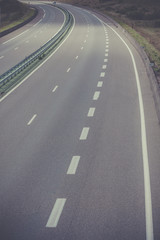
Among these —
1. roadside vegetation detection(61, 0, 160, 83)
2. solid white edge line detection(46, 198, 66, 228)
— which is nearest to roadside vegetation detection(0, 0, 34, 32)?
roadside vegetation detection(61, 0, 160, 83)

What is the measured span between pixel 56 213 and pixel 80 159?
3.87 meters

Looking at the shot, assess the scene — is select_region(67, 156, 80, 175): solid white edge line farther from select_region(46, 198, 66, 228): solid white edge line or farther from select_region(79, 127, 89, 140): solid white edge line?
select_region(79, 127, 89, 140): solid white edge line

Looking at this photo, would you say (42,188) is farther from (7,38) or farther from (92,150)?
(7,38)

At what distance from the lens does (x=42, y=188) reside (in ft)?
39.4

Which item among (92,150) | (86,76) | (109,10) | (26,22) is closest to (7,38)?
(26,22)

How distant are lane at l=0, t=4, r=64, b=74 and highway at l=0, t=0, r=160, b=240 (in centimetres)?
977

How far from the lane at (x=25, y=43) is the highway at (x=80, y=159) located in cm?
977

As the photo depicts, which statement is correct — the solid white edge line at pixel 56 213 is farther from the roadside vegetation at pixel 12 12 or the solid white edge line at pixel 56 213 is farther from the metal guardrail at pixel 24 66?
the roadside vegetation at pixel 12 12

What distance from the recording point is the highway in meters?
9.98

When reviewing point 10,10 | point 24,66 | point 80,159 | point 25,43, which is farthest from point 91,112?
point 10,10

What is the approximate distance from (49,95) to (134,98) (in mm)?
5195

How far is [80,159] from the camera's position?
46.4 feet

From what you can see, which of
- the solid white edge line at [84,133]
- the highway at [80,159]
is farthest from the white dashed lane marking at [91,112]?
the solid white edge line at [84,133]

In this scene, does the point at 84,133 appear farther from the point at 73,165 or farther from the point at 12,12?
the point at 12,12
